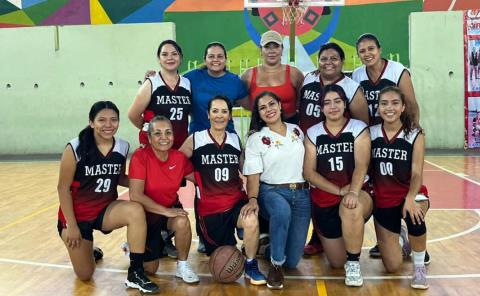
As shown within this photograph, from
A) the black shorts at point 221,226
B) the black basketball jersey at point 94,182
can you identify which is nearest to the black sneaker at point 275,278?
the black shorts at point 221,226

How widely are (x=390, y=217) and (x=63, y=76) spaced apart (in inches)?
463

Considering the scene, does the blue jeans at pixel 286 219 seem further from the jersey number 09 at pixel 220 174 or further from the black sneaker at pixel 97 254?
the black sneaker at pixel 97 254

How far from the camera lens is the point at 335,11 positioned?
43.2 ft

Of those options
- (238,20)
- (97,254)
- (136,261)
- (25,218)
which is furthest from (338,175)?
(238,20)

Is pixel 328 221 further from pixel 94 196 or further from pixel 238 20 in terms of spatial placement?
pixel 238 20

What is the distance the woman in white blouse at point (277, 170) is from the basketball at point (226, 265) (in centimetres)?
36

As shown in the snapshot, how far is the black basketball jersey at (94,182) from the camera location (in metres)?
3.88

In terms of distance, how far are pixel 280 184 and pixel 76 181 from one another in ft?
5.06

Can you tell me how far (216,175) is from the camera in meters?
3.98

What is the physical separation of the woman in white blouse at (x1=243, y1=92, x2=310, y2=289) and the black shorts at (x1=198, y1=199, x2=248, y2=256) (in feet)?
0.64

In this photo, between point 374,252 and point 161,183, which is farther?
point 374,252

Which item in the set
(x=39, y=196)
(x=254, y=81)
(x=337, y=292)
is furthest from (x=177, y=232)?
(x=39, y=196)

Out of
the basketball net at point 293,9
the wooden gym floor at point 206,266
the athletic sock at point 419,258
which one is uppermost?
the basketball net at point 293,9

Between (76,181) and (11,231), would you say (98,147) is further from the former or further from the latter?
(11,231)
